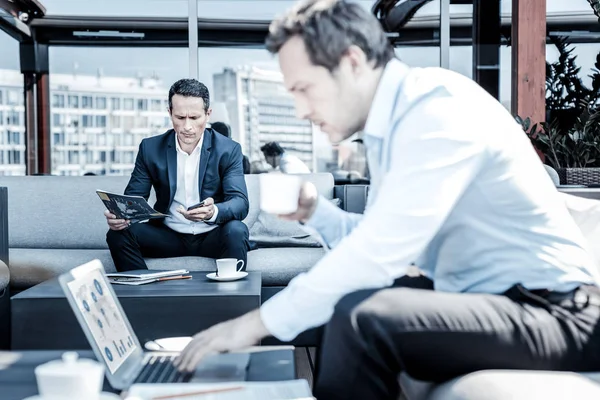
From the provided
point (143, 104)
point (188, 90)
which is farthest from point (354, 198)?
point (143, 104)

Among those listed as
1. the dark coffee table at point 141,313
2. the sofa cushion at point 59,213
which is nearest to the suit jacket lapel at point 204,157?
the sofa cushion at point 59,213

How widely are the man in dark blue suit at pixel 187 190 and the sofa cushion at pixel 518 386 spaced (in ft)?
6.37

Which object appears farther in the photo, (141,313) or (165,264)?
(165,264)

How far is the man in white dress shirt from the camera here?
103 centimetres

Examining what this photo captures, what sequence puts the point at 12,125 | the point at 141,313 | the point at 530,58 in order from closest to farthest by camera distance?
the point at 141,313
the point at 530,58
the point at 12,125

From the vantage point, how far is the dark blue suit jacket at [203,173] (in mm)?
3135

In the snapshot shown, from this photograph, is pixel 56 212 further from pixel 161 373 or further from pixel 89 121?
pixel 89 121

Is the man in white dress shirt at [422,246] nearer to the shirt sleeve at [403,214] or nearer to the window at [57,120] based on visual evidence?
the shirt sleeve at [403,214]

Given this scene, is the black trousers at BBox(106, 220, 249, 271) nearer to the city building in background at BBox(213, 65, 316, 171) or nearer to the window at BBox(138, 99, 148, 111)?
the city building in background at BBox(213, 65, 316, 171)

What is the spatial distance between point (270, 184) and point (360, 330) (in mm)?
363

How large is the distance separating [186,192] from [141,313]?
4.20 ft

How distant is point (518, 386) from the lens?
1024 mm

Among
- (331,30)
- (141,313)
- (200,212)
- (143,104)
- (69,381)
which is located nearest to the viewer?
(69,381)


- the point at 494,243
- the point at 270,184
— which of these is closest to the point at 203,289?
the point at 270,184
